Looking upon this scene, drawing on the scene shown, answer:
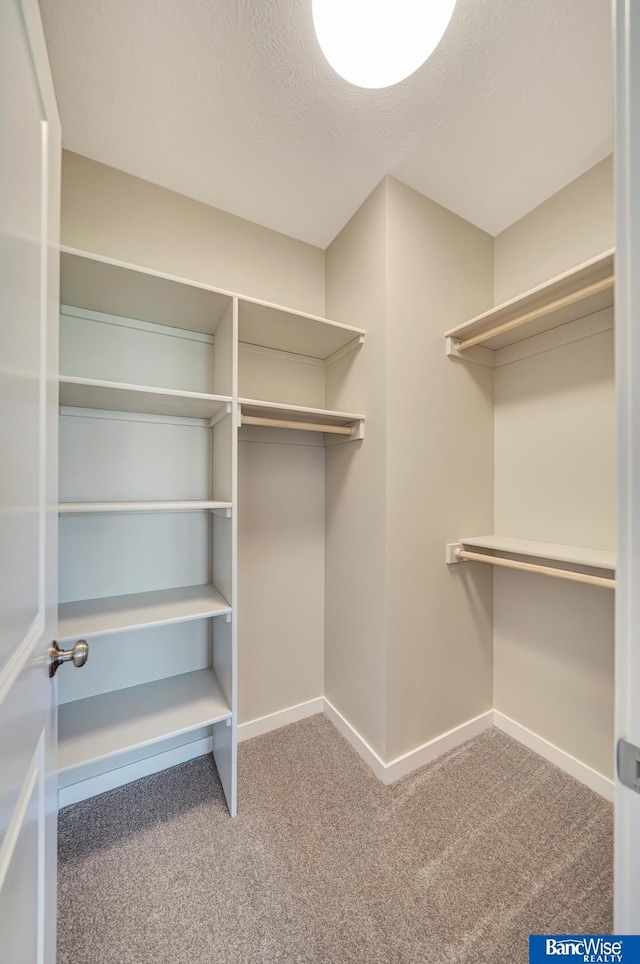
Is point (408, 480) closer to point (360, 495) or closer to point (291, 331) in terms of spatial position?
point (360, 495)

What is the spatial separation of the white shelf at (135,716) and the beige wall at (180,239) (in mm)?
1932

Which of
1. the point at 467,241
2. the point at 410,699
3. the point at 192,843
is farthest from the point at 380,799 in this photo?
the point at 467,241

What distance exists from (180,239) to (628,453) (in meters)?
1.97

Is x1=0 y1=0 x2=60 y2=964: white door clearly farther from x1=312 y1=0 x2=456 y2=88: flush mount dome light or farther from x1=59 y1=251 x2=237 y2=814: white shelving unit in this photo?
x1=312 y1=0 x2=456 y2=88: flush mount dome light

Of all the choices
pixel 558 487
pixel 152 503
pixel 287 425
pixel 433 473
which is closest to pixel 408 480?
pixel 433 473

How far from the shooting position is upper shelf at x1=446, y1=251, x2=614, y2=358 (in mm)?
1278

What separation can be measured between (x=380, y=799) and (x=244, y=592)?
42.1 inches

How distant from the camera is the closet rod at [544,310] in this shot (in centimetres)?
126

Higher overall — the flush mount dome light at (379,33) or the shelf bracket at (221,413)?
the flush mount dome light at (379,33)

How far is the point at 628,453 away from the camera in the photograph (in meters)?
0.51

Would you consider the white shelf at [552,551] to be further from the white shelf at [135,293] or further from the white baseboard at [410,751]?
the white shelf at [135,293]

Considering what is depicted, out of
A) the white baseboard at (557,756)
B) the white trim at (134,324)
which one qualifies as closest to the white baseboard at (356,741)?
the white baseboard at (557,756)

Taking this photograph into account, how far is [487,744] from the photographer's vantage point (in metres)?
1.79

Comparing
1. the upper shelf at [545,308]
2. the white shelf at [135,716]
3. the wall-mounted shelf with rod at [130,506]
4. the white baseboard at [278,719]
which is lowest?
the white baseboard at [278,719]
